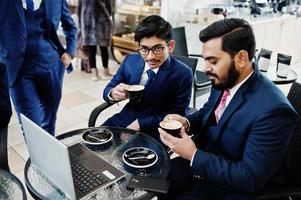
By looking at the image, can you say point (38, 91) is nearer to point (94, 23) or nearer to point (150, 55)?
point (150, 55)

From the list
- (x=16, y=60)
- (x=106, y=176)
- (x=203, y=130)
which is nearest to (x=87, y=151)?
(x=106, y=176)

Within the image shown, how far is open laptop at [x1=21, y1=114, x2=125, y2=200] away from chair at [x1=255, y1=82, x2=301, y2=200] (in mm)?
702

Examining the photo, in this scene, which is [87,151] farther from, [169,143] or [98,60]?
[98,60]

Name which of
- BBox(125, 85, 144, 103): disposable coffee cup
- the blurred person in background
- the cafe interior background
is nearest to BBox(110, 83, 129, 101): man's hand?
BBox(125, 85, 144, 103): disposable coffee cup

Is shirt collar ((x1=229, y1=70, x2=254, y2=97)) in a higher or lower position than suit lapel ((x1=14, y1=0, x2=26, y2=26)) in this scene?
lower

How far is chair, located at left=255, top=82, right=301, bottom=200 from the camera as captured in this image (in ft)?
4.40

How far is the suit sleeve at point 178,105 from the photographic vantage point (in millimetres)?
1957

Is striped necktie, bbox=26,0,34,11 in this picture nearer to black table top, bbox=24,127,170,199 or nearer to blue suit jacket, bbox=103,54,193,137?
blue suit jacket, bbox=103,54,193,137

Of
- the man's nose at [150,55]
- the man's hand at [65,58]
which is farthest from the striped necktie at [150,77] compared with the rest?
the man's hand at [65,58]

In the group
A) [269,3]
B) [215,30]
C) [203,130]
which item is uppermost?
[269,3]

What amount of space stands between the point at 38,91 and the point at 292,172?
1857 millimetres

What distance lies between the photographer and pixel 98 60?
5758mm

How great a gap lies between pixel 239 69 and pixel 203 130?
455 millimetres

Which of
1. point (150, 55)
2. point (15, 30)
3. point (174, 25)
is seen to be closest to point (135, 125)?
Answer: point (150, 55)
